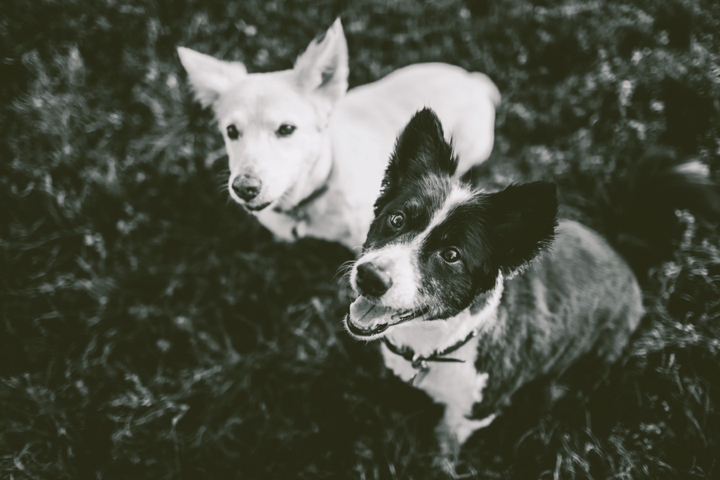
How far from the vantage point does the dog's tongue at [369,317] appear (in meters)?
1.71

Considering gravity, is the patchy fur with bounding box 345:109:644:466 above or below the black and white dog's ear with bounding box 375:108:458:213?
below

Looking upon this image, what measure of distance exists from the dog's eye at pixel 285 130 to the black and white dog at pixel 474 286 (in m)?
0.67

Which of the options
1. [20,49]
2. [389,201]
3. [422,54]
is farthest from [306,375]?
[20,49]

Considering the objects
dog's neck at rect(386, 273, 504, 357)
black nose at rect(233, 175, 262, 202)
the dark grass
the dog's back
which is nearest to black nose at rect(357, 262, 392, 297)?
dog's neck at rect(386, 273, 504, 357)

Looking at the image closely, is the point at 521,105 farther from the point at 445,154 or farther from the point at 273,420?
the point at 273,420

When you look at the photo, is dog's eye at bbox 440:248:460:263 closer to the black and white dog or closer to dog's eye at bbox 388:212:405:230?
the black and white dog

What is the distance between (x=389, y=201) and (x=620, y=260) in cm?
129

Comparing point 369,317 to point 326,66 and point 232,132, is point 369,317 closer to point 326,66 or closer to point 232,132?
point 232,132

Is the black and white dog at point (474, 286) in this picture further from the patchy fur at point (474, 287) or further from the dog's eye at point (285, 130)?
the dog's eye at point (285, 130)

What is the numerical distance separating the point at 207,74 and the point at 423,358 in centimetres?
195

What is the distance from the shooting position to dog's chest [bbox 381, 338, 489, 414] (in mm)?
1935

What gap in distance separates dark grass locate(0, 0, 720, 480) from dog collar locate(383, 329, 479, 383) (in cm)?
72

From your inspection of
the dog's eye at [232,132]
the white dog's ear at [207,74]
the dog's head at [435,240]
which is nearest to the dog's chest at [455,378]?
the dog's head at [435,240]

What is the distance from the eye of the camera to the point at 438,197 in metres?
1.69
